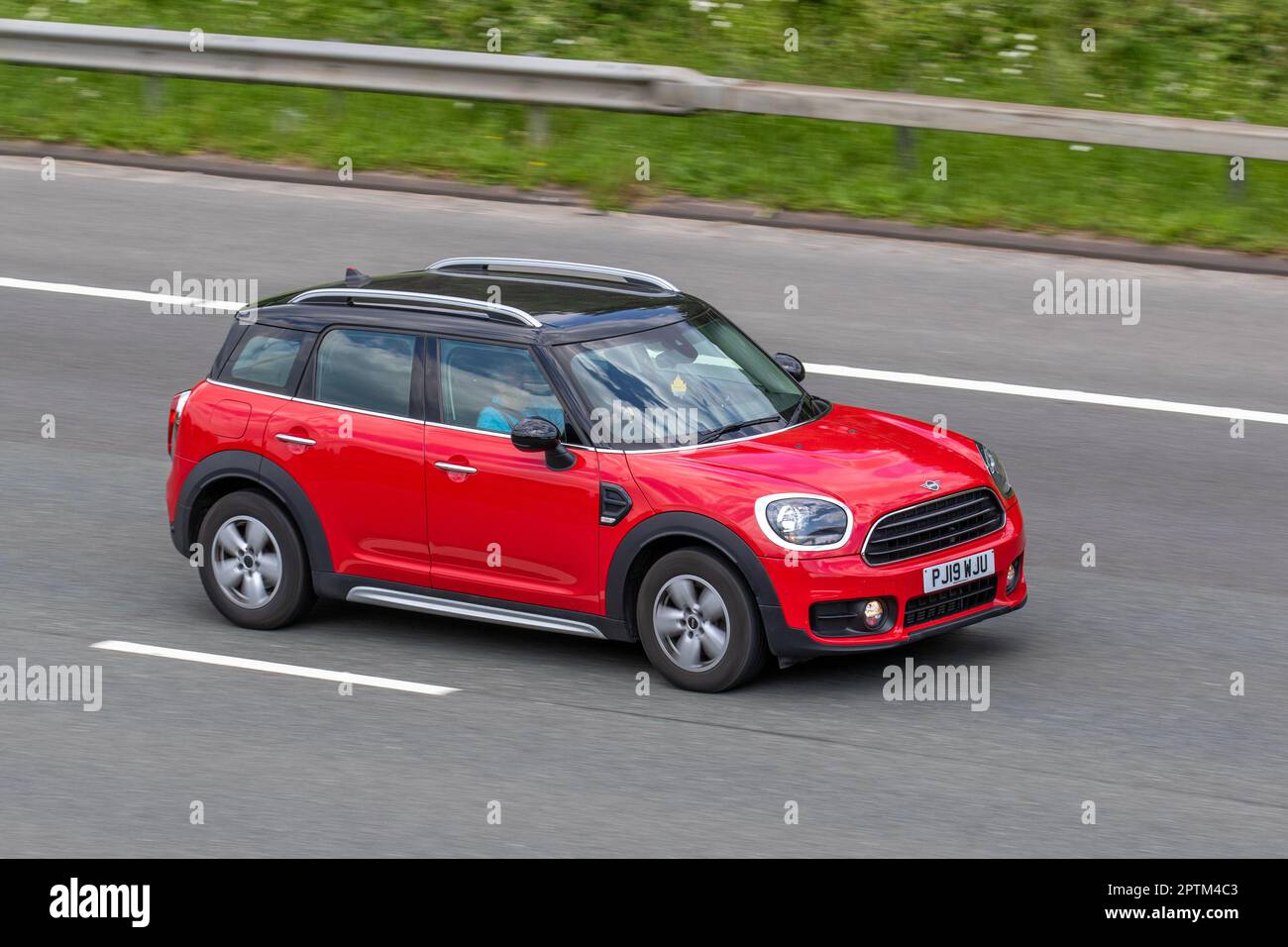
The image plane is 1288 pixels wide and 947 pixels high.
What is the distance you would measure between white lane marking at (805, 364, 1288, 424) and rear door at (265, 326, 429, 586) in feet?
14.7

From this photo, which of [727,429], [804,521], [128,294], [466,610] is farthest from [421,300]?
[128,294]

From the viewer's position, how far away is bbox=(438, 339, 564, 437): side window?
8992mm

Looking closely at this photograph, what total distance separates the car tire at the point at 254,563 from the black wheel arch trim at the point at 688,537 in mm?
1641

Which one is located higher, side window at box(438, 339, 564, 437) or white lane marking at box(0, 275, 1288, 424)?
side window at box(438, 339, 564, 437)

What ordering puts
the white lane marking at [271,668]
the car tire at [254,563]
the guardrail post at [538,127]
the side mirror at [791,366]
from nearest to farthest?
the white lane marking at [271,668] < the car tire at [254,563] < the side mirror at [791,366] < the guardrail post at [538,127]

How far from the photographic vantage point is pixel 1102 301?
14211 millimetres

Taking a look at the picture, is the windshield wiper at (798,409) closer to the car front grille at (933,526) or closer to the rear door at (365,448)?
the car front grille at (933,526)

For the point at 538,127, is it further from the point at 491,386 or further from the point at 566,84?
the point at 491,386

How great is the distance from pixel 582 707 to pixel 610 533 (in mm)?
747

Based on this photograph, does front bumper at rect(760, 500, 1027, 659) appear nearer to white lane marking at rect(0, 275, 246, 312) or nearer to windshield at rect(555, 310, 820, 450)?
windshield at rect(555, 310, 820, 450)

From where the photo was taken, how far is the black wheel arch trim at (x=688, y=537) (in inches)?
330

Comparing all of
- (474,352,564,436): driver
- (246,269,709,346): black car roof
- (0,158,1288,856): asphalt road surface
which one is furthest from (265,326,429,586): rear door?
(0,158,1288,856): asphalt road surface

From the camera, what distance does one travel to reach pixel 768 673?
8.92m

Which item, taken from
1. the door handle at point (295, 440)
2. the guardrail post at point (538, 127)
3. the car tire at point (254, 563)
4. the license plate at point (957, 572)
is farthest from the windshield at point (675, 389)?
the guardrail post at point (538, 127)
